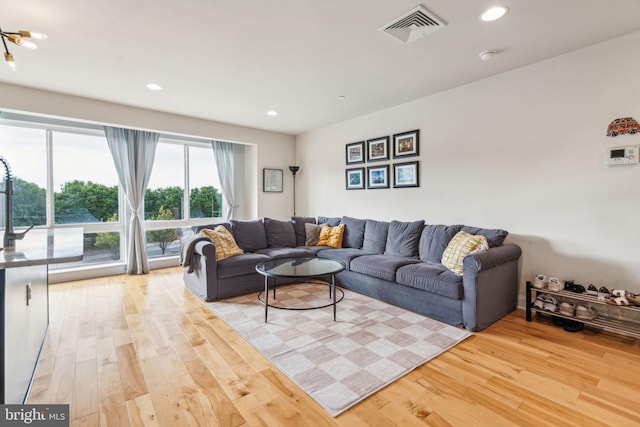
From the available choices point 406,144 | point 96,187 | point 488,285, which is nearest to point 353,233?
point 406,144

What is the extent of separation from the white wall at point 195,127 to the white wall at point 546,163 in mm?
2818

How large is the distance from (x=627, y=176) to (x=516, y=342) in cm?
174

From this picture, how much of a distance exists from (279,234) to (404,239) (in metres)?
1.89

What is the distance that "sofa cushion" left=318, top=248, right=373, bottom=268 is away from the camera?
388cm

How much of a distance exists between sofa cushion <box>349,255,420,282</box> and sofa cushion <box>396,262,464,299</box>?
0.10 metres

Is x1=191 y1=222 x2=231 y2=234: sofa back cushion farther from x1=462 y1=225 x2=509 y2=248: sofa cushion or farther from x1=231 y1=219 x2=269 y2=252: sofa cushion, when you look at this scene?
x1=462 y1=225 x2=509 y2=248: sofa cushion

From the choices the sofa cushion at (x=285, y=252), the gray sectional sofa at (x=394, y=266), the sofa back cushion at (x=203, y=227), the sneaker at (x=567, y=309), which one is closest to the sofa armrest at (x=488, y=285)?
the gray sectional sofa at (x=394, y=266)

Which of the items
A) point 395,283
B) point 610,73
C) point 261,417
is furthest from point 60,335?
point 610,73

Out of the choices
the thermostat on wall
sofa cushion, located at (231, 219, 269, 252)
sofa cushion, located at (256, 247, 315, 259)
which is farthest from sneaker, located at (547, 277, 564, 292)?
sofa cushion, located at (231, 219, 269, 252)

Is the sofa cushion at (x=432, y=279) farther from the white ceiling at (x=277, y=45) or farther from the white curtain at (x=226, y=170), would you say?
the white curtain at (x=226, y=170)

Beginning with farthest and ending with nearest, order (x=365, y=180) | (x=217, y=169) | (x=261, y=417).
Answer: (x=217, y=169), (x=365, y=180), (x=261, y=417)

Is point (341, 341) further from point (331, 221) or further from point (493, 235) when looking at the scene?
point (331, 221)

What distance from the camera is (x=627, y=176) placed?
2.59m

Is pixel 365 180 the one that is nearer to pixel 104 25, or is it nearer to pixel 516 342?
pixel 516 342
